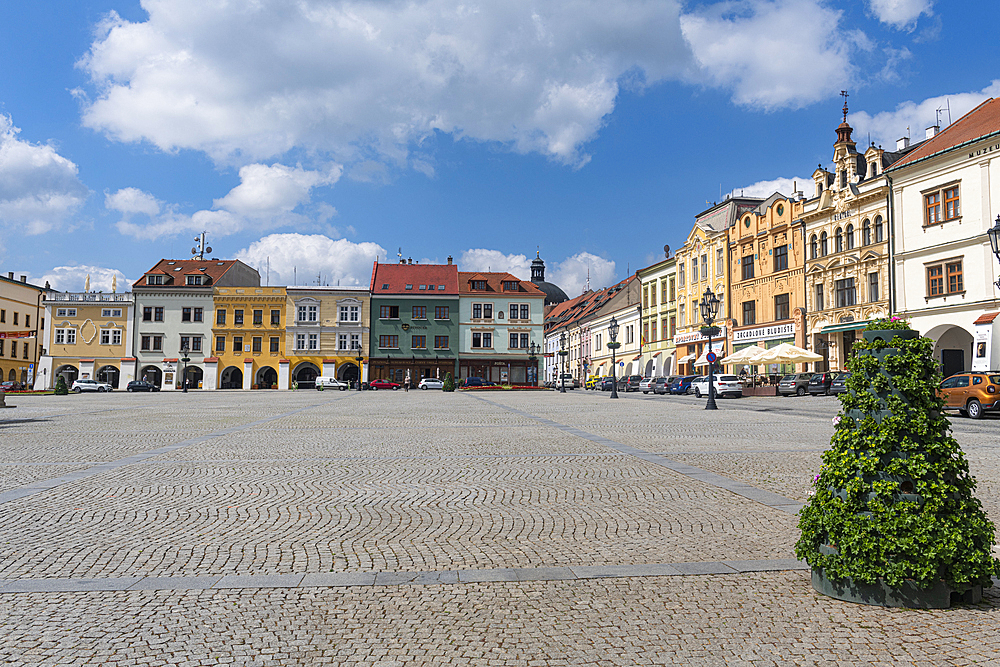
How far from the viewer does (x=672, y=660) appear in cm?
342

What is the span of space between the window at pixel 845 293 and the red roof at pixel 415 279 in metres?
40.6

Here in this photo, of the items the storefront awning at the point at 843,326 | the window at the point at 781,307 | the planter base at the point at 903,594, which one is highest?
the window at the point at 781,307

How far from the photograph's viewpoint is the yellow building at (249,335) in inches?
2968

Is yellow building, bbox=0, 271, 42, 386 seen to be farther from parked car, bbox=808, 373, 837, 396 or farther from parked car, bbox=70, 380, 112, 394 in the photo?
parked car, bbox=808, 373, 837, 396

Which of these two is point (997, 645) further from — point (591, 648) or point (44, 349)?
point (44, 349)

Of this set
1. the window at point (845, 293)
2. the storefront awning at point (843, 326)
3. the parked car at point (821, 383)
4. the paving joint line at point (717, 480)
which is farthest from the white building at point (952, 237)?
the paving joint line at point (717, 480)

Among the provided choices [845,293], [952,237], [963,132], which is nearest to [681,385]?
[845,293]

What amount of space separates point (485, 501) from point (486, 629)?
3744mm

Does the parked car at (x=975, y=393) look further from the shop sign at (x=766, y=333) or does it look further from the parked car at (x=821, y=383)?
the shop sign at (x=766, y=333)

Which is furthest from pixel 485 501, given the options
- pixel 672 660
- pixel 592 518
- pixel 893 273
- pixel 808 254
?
pixel 808 254

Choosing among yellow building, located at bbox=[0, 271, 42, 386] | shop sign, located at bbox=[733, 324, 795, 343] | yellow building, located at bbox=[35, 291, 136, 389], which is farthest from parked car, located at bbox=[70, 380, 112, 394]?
shop sign, located at bbox=[733, 324, 795, 343]

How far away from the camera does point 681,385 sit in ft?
166

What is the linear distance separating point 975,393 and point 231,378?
68.6 metres

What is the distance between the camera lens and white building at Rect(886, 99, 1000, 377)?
36312 millimetres
